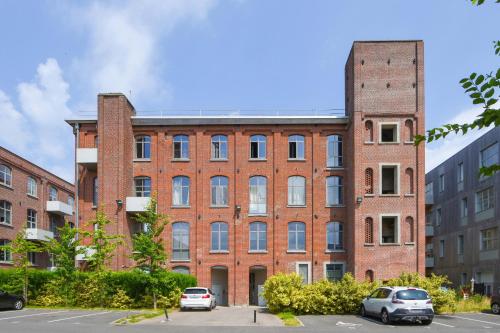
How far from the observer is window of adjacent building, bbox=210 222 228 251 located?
38.2 meters

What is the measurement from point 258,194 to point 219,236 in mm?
4130

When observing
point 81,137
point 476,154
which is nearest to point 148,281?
point 81,137

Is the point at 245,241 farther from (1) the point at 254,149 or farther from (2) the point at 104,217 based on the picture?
(2) the point at 104,217

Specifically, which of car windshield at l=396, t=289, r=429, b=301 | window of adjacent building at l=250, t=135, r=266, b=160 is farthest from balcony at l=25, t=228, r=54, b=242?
car windshield at l=396, t=289, r=429, b=301

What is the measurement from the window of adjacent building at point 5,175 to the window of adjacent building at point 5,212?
170cm

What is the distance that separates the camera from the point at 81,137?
38750mm

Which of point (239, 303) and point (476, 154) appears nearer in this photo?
point (239, 303)

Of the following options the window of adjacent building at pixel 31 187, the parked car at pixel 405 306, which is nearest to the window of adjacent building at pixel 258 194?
the parked car at pixel 405 306

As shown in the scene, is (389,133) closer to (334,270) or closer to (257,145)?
(257,145)

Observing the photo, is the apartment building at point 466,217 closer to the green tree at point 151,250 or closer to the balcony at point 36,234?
the green tree at point 151,250

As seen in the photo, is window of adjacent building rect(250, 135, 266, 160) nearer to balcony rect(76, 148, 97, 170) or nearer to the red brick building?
the red brick building

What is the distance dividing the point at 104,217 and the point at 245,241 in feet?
33.4

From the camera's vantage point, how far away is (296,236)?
126 ft

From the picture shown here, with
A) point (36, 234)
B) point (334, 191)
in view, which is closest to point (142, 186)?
point (334, 191)
